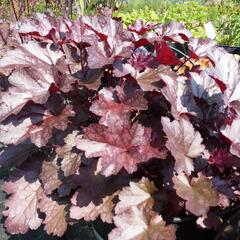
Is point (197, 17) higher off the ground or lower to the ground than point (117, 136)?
lower

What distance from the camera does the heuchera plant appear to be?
48.1 inches

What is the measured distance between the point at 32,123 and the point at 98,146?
32 cm

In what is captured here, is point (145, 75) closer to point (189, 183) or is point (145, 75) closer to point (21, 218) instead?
point (189, 183)

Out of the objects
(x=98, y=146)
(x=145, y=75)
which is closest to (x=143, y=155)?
(x=98, y=146)

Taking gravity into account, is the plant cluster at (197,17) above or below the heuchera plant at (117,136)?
below

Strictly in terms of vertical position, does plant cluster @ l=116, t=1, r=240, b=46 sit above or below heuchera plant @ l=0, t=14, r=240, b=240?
below

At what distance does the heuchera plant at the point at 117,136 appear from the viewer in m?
1.22

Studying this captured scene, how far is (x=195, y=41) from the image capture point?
5.45 ft

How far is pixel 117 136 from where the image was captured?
4.03ft

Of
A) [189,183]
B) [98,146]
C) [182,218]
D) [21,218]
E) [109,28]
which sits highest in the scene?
[109,28]

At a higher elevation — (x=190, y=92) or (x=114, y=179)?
(x=190, y=92)

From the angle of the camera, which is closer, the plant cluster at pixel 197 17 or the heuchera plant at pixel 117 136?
the heuchera plant at pixel 117 136

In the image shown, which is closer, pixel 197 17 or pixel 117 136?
pixel 117 136

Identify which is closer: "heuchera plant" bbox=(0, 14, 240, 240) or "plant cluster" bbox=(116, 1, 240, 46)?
"heuchera plant" bbox=(0, 14, 240, 240)
